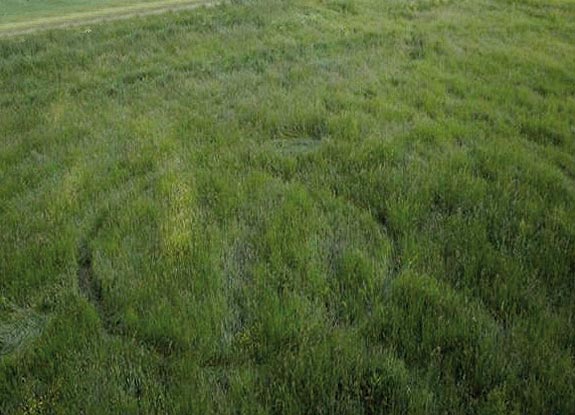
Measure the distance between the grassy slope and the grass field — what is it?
53.7 feet

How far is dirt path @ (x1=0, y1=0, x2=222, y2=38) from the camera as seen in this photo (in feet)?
72.3

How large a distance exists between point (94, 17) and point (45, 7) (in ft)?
27.7

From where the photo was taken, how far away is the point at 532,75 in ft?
38.7

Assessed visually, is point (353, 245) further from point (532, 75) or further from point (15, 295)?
point (532, 75)

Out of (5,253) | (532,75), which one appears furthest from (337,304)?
(532,75)

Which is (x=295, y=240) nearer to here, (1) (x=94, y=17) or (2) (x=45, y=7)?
(1) (x=94, y=17)

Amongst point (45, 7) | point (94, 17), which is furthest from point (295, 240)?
point (45, 7)

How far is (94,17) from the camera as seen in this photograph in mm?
24641

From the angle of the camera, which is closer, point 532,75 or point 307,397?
point 307,397

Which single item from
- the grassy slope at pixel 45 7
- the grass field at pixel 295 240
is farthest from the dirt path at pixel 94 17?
the grass field at pixel 295 240

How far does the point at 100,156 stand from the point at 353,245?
15.9 feet

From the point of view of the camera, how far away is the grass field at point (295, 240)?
4.36 metres

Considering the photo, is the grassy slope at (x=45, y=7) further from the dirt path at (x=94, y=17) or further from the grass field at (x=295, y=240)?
the grass field at (x=295, y=240)

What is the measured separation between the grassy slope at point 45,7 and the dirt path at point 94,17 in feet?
4.95
